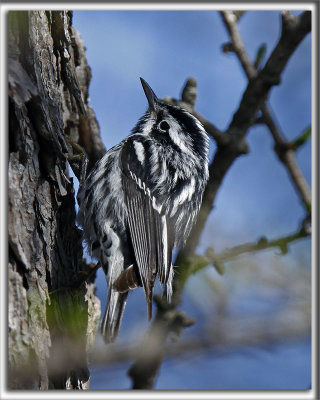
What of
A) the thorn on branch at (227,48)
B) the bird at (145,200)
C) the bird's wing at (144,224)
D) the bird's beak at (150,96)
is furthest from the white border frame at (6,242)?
the bird's beak at (150,96)

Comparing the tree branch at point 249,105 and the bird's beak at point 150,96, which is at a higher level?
the bird's beak at point 150,96

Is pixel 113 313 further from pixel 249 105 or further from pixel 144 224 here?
pixel 249 105

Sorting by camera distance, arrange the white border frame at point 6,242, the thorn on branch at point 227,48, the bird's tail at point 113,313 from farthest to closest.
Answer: the thorn on branch at point 227,48 < the bird's tail at point 113,313 < the white border frame at point 6,242

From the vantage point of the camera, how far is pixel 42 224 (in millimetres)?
2439

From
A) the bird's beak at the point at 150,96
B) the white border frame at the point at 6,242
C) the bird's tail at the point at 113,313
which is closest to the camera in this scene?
the white border frame at the point at 6,242

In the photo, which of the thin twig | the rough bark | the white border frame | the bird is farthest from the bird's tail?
the thin twig

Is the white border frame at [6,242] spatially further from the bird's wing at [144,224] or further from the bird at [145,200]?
the bird's wing at [144,224]

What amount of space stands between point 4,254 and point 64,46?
161 cm

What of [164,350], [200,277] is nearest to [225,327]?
[164,350]

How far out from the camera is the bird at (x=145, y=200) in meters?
2.84

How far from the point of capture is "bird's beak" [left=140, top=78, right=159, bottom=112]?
3471 mm

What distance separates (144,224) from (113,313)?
0.60 m

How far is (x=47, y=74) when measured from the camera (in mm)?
2816

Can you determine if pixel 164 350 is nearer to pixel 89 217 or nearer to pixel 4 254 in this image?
pixel 4 254
